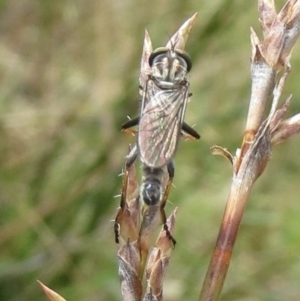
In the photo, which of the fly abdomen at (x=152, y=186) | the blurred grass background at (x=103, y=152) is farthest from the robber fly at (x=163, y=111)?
the blurred grass background at (x=103, y=152)

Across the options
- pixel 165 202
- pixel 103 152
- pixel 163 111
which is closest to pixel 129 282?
pixel 165 202

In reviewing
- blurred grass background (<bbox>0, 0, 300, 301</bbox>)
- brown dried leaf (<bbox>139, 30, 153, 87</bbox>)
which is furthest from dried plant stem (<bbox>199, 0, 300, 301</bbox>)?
blurred grass background (<bbox>0, 0, 300, 301</bbox>)

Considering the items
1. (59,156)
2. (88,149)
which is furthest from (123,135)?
(59,156)

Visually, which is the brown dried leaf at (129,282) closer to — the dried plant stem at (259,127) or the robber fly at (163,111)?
the dried plant stem at (259,127)

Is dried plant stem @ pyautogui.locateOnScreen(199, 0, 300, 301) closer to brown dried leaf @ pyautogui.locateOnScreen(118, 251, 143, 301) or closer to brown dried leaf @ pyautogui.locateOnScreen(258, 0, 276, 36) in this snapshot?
brown dried leaf @ pyautogui.locateOnScreen(258, 0, 276, 36)

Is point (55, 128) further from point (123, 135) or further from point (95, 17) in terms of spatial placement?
point (95, 17)
